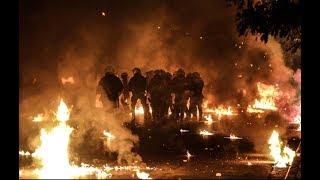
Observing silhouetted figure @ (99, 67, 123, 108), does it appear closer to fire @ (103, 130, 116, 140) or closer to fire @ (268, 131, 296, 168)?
fire @ (103, 130, 116, 140)

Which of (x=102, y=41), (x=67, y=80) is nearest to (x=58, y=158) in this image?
(x=67, y=80)

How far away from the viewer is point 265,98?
23.8 meters

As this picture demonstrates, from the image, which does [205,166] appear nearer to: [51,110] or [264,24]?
[264,24]

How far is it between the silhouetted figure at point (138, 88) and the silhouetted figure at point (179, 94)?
1030mm

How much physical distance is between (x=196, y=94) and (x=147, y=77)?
251cm

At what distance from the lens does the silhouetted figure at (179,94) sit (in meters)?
19.4

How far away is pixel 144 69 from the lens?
66.5ft

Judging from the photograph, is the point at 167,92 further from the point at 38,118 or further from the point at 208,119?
the point at 38,118

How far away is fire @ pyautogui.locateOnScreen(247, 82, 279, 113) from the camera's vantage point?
23384 mm

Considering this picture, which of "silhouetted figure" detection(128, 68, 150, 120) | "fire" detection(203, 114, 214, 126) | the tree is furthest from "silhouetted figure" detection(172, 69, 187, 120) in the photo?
the tree

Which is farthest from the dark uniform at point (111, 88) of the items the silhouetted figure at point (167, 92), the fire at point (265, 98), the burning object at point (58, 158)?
the fire at point (265, 98)
